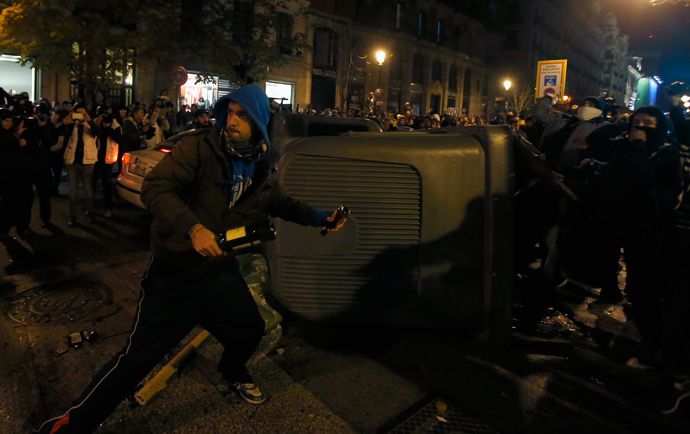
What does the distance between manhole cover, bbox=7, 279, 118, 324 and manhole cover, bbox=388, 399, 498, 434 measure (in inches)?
112

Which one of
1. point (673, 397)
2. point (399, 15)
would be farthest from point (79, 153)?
point (399, 15)

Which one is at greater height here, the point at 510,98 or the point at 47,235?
the point at 510,98

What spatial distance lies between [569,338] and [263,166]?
3052 millimetres

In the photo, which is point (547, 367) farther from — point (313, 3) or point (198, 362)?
point (313, 3)

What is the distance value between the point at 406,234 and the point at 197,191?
152 cm

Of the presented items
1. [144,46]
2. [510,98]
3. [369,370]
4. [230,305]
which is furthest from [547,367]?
[510,98]

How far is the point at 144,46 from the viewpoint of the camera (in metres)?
18.6

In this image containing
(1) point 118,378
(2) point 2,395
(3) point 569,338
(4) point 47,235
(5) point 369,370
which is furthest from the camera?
(4) point 47,235

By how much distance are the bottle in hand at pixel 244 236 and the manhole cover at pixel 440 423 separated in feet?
4.38

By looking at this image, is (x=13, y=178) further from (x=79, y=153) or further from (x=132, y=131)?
(x=132, y=131)

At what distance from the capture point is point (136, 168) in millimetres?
7770

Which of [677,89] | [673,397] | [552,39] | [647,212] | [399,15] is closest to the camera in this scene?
[673,397]

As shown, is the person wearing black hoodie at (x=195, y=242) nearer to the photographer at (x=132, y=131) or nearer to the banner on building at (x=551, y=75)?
the photographer at (x=132, y=131)

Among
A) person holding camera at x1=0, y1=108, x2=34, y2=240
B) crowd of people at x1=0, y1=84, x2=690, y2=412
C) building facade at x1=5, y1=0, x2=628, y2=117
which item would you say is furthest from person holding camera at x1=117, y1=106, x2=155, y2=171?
building facade at x1=5, y1=0, x2=628, y2=117
